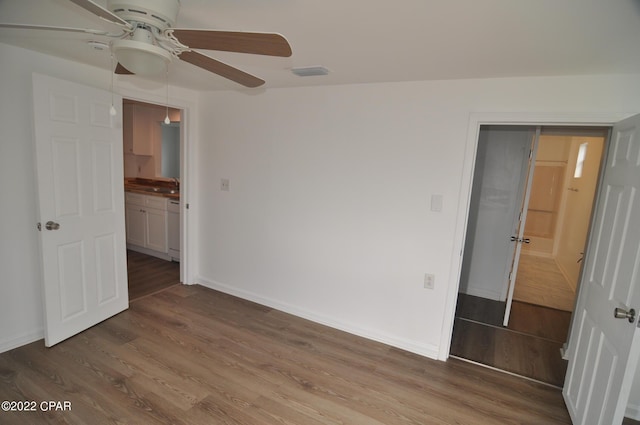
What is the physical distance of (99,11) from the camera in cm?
111

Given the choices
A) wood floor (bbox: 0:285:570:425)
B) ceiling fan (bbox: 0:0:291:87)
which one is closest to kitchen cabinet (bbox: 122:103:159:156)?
wood floor (bbox: 0:285:570:425)

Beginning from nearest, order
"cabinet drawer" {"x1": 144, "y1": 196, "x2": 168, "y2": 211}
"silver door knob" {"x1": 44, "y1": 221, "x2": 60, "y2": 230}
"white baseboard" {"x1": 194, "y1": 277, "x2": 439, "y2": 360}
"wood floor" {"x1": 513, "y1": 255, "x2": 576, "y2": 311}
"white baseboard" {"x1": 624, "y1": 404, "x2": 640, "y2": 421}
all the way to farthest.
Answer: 1. "white baseboard" {"x1": 624, "y1": 404, "x2": 640, "y2": 421}
2. "silver door knob" {"x1": 44, "y1": 221, "x2": 60, "y2": 230}
3. "white baseboard" {"x1": 194, "y1": 277, "x2": 439, "y2": 360}
4. "wood floor" {"x1": 513, "y1": 255, "x2": 576, "y2": 311}
5. "cabinet drawer" {"x1": 144, "y1": 196, "x2": 168, "y2": 211}

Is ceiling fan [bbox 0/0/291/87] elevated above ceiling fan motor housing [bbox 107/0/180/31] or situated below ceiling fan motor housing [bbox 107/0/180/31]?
below

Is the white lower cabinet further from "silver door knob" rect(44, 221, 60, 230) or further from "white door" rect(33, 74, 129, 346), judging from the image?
"silver door knob" rect(44, 221, 60, 230)

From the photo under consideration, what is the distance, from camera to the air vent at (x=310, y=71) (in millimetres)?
2448

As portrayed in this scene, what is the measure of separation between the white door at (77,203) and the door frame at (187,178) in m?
0.71

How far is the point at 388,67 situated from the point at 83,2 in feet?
5.92

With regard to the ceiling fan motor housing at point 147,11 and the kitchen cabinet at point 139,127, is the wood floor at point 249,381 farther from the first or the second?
the kitchen cabinet at point 139,127

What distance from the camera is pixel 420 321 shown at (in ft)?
9.37

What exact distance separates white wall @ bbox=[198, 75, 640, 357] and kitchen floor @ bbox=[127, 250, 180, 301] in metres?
0.81

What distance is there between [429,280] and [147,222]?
4110 millimetres

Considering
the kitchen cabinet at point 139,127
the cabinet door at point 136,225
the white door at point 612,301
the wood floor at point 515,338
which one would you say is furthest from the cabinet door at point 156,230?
the white door at point 612,301

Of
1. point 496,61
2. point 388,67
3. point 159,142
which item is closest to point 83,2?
point 388,67

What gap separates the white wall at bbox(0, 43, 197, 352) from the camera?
2404mm
